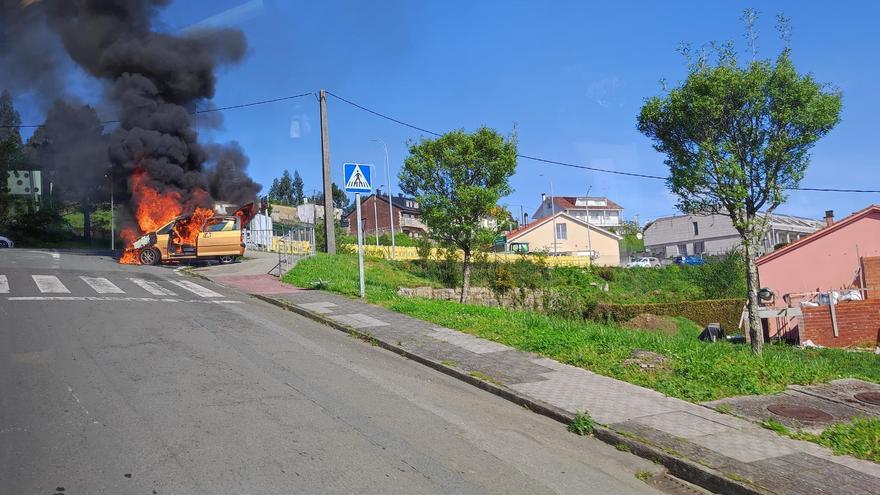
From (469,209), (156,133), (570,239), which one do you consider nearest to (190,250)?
(156,133)

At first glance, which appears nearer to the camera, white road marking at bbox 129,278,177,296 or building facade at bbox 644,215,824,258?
white road marking at bbox 129,278,177,296

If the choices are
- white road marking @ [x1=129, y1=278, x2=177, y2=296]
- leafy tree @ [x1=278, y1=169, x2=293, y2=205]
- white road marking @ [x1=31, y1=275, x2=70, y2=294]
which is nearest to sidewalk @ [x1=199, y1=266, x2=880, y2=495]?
white road marking @ [x1=129, y1=278, x2=177, y2=296]

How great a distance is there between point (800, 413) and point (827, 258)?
23354mm

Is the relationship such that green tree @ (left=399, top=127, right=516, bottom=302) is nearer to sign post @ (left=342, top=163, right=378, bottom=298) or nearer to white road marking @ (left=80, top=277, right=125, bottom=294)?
sign post @ (left=342, top=163, right=378, bottom=298)

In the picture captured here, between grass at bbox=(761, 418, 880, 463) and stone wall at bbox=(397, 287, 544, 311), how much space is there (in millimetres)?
19416

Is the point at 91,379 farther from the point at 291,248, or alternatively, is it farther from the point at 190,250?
the point at 190,250

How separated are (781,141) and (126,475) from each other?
10442mm

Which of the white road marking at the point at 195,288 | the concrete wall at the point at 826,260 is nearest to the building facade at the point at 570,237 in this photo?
the concrete wall at the point at 826,260

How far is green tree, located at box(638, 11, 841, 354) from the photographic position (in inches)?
407

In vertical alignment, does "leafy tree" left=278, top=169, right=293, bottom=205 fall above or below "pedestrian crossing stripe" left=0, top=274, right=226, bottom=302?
above

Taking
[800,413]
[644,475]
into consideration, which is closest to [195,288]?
[644,475]

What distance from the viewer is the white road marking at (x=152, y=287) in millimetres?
15886

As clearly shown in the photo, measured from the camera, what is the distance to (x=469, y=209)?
19016mm

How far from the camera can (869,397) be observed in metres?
7.55
